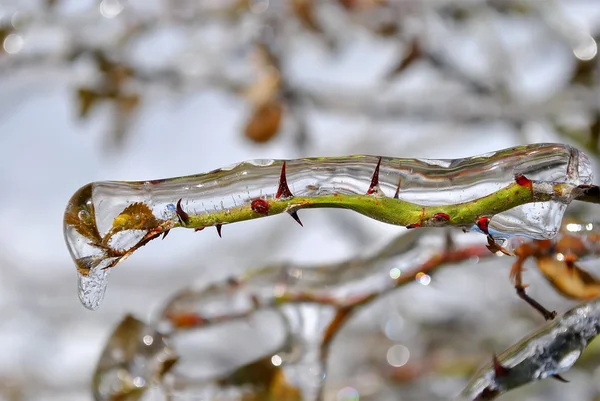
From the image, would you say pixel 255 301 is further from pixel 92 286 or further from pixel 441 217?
pixel 441 217

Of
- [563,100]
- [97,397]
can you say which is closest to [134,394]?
[97,397]

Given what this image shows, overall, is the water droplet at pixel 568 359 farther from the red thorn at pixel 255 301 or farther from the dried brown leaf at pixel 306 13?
the dried brown leaf at pixel 306 13

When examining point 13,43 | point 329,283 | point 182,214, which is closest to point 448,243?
point 329,283

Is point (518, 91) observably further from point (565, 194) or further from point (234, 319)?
point (565, 194)

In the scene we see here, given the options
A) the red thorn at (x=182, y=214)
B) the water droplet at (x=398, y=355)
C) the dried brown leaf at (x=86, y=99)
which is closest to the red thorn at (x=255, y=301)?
the red thorn at (x=182, y=214)

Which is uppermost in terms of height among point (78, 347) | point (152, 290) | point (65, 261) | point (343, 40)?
point (343, 40)
